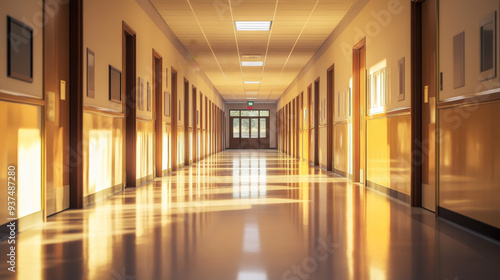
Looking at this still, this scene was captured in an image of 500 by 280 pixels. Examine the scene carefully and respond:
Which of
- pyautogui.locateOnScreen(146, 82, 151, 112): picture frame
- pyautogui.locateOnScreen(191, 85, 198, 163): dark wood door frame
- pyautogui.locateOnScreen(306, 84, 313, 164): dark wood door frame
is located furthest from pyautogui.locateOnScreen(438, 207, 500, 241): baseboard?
pyautogui.locateOnScreen(191, 85, 198, 163): dark wood door frame

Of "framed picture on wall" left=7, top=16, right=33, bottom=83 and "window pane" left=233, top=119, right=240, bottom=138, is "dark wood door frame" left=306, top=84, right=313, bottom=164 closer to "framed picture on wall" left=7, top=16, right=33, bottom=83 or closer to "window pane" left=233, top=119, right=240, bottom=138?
"framed picture on wall" left=7, top=16, right=33, bottom=83

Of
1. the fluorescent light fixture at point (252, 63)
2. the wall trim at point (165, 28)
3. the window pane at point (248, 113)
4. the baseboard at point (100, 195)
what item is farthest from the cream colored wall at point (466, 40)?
the window pane at point (248, 113)

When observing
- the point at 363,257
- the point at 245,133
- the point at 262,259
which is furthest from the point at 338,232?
the point at 245,133

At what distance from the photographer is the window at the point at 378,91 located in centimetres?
708

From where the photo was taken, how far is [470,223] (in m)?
4.17

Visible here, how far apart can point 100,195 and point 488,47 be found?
195 inches

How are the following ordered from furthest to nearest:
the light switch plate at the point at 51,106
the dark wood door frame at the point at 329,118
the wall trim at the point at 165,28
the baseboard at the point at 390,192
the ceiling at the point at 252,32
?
the dark wood door frame at the point at 329,118, the ceiling at the point at 252,32, the wall trim at the point at 165,28, the baseboard at the point at 390,192, the light switch plate at the point at 51,106

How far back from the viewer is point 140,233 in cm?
393

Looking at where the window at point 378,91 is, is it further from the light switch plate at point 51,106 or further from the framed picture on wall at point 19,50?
the framed picture on wall at point 19,50

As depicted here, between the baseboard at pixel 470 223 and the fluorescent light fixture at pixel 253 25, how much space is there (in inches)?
244

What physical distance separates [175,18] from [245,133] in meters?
23.6

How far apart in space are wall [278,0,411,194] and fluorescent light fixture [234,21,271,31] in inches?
63.2

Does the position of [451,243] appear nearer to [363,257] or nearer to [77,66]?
[363,257]

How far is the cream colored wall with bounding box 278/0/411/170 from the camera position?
20.2 feet
